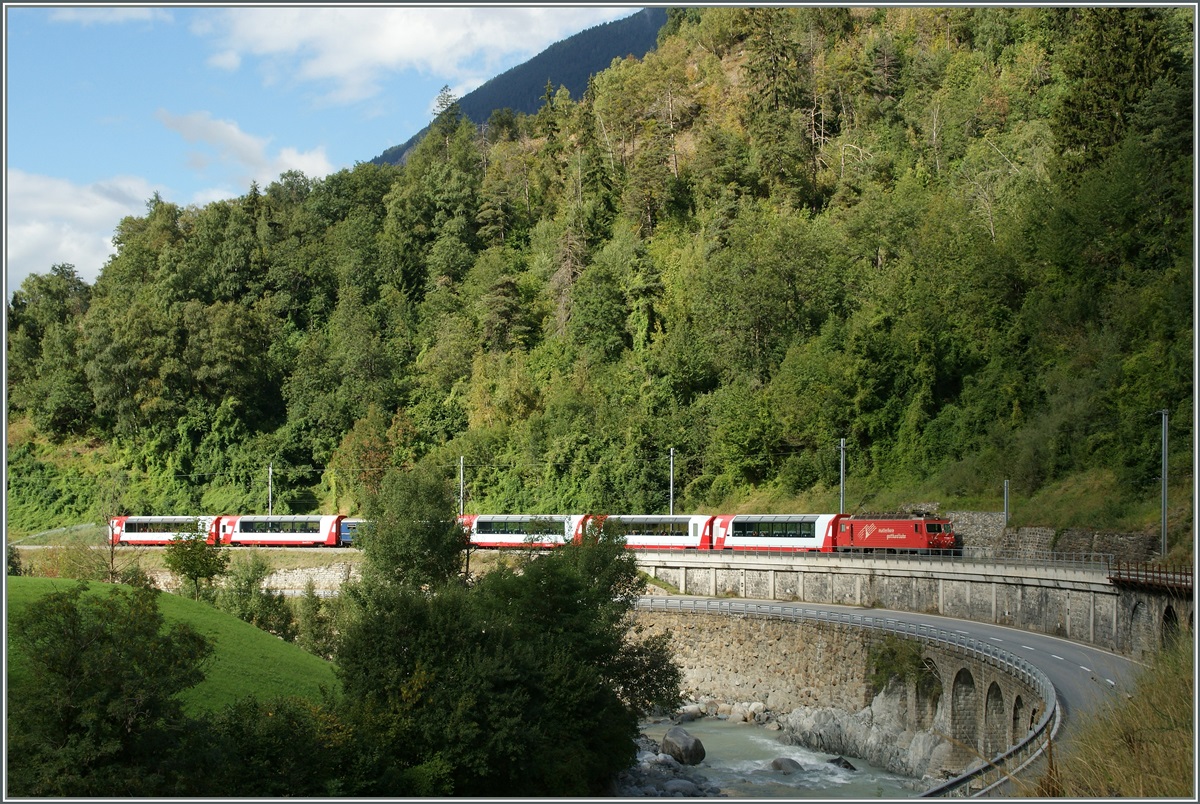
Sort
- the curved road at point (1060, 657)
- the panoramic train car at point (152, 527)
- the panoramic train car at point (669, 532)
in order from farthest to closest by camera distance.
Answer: the panoramic train car at point (152, 527)
the panoramic train car at point (669, 532)
the curved road at point (1060, 657)

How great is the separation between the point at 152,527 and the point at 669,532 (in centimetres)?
3597

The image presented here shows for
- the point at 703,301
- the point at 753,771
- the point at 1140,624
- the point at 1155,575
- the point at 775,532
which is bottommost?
the point at 753,771

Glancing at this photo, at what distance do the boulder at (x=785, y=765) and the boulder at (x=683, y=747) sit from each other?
8.36 feet

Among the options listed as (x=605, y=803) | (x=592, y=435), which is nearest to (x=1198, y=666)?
(x=605, y=803)

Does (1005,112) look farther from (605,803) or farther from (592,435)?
(605,803)

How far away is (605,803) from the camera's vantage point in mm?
10344

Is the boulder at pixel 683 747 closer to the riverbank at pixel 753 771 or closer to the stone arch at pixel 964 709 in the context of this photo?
the riverbank at pixel 753 771

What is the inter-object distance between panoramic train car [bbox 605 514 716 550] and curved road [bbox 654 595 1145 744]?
10.7 meters

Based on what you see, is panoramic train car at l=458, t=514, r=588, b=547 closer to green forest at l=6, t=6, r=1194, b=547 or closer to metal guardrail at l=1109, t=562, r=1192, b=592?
green forest at l=6, t=6, r=1194, b=547

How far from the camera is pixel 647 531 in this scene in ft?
191

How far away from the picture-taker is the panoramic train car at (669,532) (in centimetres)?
5572

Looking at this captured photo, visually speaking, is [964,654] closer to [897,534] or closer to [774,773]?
[774,773]

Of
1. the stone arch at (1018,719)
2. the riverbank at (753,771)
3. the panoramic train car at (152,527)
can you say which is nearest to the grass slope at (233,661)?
the riverbank at (753,771)

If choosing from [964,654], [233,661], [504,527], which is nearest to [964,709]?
[964,654]
